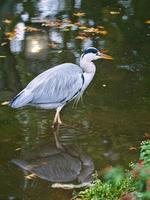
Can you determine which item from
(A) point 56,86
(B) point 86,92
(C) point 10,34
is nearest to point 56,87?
(A) point 56,86

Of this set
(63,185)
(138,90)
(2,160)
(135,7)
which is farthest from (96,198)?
(135,7)

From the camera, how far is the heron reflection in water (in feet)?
19.9

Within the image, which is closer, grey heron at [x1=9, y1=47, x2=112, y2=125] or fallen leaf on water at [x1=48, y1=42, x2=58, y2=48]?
grey heron at [x1=9, y1=47, x2=112, y2=125]

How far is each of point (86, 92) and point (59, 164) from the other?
1.99m

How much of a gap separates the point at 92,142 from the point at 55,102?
31.9 inches

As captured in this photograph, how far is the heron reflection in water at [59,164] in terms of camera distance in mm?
6051

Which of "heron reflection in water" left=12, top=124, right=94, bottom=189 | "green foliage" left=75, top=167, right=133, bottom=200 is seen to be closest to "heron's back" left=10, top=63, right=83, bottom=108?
"heron reflection in water" left=12, top=124, right=94, bottom=189

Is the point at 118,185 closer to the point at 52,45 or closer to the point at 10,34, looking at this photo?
the point at 52,45

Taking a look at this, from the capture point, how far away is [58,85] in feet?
24.0

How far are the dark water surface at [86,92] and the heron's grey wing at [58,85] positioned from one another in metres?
0.35

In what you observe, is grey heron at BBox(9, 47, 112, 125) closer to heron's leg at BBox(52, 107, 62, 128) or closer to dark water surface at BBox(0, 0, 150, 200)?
heron's leg at BBox(52, 107, 62, 128)

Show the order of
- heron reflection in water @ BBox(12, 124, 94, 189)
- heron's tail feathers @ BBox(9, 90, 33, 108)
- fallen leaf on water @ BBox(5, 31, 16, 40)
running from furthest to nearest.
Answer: fallen leaf on water @ BBox(5, 31, 16, 40) → heron's tail feathers @ BBox(9, 90, 33, 108) → heron reflection in water @ BBox(12, 124, 94, 189)

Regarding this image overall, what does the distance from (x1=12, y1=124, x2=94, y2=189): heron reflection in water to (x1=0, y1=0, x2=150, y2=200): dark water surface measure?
1 centimetres

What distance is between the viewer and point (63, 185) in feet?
19.3
